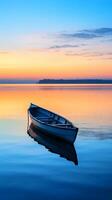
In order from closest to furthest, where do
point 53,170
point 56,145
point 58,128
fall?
point 53,170 → point 56,145 → point 58,128

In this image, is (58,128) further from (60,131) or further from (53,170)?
(53,170)

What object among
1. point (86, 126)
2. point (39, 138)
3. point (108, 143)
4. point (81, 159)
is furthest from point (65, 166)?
point (86, 126)

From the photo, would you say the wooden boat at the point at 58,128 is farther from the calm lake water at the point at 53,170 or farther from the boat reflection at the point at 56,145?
the calm lake water at the point at 53,170

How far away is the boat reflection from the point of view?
76.3 ft

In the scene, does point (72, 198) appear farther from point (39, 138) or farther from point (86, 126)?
point (86, 126)

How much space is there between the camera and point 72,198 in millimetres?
14312

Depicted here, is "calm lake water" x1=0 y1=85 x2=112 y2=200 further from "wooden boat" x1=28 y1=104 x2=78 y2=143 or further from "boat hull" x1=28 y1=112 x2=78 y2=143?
"wooden boat" x1=28 y1=104 x2=78 y2=143

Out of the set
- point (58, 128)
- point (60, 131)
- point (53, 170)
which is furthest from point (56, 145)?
point (53, 170)

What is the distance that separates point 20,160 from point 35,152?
2617 mm

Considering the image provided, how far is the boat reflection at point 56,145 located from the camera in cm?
2325

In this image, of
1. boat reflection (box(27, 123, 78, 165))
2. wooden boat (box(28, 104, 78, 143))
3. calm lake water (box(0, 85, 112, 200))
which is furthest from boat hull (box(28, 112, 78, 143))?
calm lake water (box(0, 85, 112, 200))

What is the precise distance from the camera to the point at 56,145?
26906 millimetres

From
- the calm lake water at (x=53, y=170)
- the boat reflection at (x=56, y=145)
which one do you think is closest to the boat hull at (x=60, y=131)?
the boat reflection at (x=56, y=145)

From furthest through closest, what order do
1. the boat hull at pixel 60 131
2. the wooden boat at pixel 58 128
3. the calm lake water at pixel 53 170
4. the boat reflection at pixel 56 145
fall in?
1. the wooden boat at pixel 58 128
2. the boat hull at pixel 60 131
3. the boat reflection at pixel 56 145
4. the calm lake water at pixel 53 170
